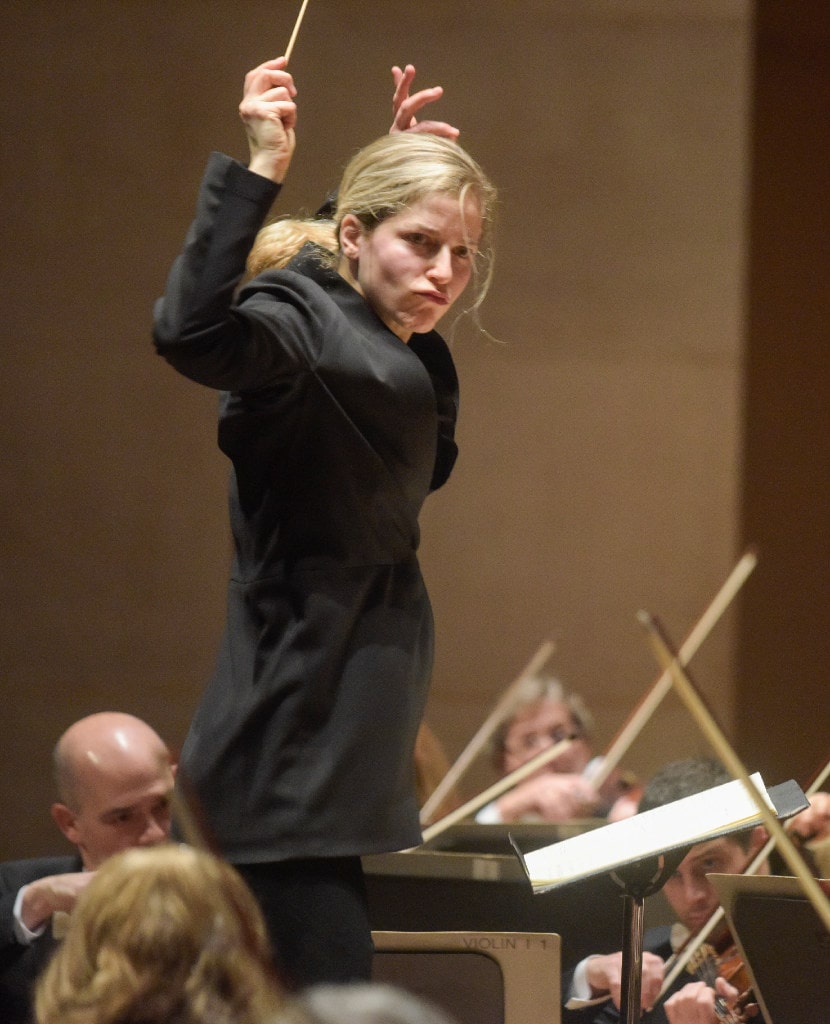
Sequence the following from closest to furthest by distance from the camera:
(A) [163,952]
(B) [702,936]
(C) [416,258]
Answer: (A) [163,952]
(C) [416,258]
(B) [702,936]

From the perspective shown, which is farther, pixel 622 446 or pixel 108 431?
pixel 622 446

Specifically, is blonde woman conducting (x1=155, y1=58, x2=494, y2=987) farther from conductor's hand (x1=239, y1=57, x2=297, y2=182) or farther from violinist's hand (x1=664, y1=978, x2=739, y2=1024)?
violinist's hand (x1=664, y1=978, x2=739, y2=1024)

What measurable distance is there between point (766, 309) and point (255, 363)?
398 cm

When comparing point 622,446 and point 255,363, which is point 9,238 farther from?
point 255,363

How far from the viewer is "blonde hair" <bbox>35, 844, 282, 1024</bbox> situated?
1.05 metres

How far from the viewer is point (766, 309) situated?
4.92m

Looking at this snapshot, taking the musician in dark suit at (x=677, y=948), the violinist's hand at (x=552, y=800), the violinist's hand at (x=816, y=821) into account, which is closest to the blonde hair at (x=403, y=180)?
the musician in dark suit at (x=677, y=948)

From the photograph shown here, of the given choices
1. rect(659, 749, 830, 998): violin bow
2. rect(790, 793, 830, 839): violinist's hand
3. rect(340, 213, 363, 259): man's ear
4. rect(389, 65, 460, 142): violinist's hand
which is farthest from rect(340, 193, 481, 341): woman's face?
rect(790, 793, 830, 839): violinist's hand

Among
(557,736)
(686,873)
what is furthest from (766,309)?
(686,873)

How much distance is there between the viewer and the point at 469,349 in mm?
4465

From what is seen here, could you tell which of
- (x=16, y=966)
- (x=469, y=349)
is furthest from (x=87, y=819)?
(x=469, y=349)

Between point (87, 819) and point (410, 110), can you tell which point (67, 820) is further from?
point (410, 110)

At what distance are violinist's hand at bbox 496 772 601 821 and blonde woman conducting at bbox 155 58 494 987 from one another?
2088 millimetres

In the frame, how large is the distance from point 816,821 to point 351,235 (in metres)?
1.55
